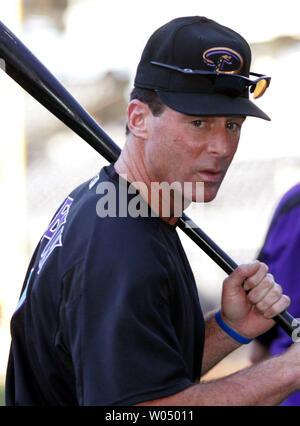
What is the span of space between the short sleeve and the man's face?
11.9 inches

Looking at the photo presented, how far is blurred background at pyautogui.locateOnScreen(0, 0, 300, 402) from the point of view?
510 cm

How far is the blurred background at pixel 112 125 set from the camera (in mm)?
5098

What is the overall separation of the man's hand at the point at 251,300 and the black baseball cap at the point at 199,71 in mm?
441

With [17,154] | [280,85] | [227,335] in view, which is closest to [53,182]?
[17,154]

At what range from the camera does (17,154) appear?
5.13 meters

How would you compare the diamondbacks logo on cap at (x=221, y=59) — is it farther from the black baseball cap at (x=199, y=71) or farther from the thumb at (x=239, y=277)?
the thumb at (x=239, y=277)

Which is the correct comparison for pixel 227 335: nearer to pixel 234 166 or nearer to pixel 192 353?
pixel 192 353

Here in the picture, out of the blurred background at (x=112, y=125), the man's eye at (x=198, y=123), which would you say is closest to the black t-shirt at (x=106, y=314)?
the man's eye at (x=198, y=123)

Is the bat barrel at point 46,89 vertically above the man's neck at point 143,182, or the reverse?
the bat barrel at point 46,89

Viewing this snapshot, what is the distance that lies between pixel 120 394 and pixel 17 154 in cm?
393

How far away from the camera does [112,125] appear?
5828mm

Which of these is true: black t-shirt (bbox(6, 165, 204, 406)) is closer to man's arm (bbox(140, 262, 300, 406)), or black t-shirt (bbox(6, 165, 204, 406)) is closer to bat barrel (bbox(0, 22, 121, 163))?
man's arm (bbox(140, 262, 300, 406))

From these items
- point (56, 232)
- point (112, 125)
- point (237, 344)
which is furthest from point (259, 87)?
point (112, 125)

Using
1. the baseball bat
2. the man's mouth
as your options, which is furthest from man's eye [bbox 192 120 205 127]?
the baseball bat
